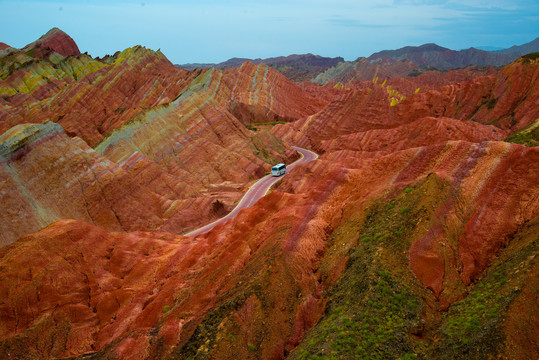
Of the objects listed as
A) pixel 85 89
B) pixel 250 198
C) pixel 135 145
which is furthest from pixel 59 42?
pixel 250 198

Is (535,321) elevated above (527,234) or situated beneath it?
situated beneath

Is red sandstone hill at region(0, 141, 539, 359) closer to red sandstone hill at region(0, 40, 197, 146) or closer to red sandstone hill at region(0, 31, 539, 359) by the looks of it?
red sandstone hill at region(0, 31, 539, 359)

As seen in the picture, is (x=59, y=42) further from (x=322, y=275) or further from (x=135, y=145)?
(x=322, y=275)

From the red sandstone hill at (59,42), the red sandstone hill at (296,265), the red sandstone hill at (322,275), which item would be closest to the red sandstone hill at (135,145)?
the red sandstone hill at (296,265)

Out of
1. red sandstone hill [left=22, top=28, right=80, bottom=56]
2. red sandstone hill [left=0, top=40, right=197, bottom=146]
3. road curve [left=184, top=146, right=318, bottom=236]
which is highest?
red sandstone hill [left=22, top=28, right=80, bottom=56]

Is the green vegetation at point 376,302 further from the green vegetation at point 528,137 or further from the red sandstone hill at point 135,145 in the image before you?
the red sandstone hill at point 135,145

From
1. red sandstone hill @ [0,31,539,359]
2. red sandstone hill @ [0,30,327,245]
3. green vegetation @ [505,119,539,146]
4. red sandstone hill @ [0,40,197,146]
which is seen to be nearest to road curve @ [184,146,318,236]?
red sandstone hill @ [0,30,327,245]

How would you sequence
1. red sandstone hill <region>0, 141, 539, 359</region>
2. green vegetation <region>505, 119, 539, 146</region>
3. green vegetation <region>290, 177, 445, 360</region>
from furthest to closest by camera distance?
green vegetation <region>505, 119, 539, 146</region>
red sandstone hill <region>0, 141, 539, 359</region>
green vegetation <region>290, 177, 445, 360</region>

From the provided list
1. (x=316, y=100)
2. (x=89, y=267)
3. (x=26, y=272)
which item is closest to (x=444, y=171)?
(x=89, y=267)

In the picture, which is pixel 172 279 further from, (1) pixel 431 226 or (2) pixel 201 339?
(1) pixel 431 226

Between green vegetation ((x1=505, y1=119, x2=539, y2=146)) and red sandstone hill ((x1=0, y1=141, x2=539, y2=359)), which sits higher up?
green vegetation ((x1=505, y1=119, x2=539, y2=146))

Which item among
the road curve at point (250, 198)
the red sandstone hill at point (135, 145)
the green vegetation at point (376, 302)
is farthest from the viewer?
the road curve at point (250, 198)
